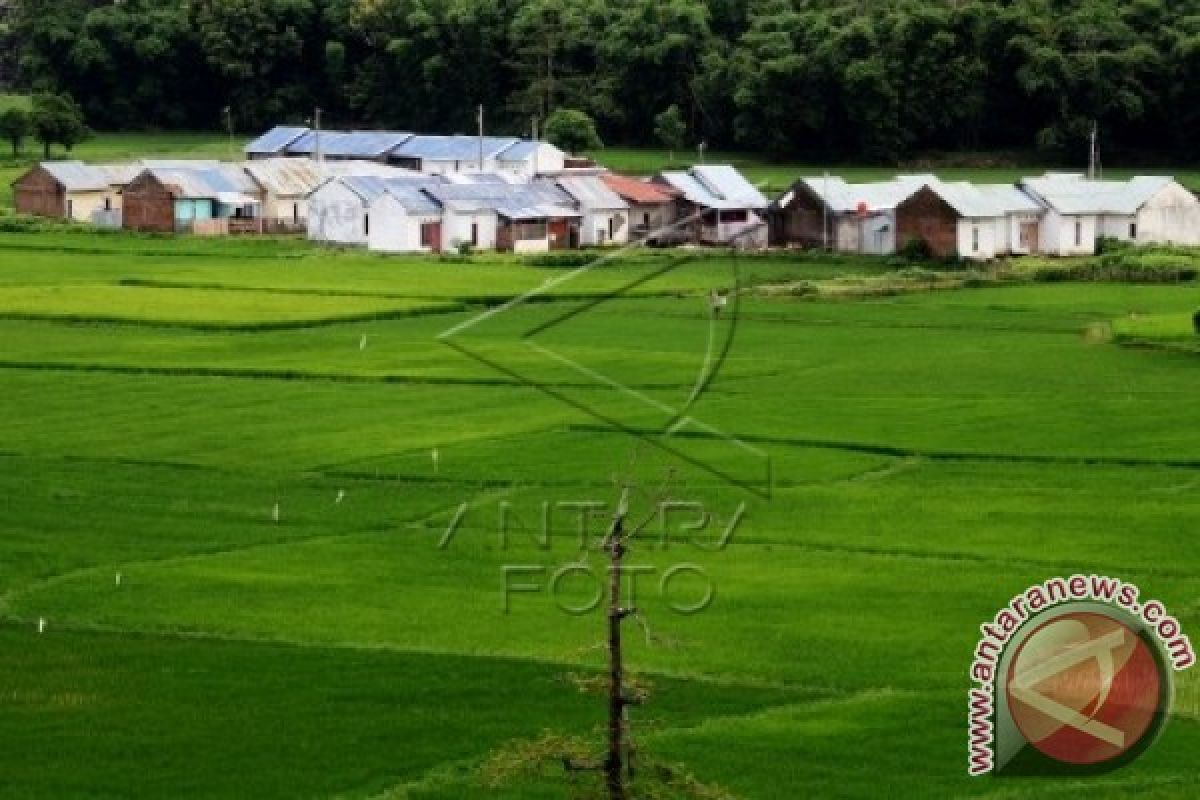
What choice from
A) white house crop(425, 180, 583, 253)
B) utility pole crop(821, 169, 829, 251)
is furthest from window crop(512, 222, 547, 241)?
utility pole crop(821, 169, 829, 251)

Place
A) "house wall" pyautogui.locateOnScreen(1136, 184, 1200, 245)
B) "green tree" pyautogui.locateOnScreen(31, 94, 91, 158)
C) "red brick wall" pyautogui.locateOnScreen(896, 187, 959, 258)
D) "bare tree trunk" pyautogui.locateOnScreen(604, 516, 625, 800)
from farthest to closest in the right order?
1. "green tree" pyautogui.locateOnScreen(31, 94, 91, 158)
2. "house wall" pyautogui.locateOnScreen(1136, 184, 1200, 245)
3. "red brick wall" pyautogui.locateOnScreen(896, 187, 959, 258)
4. "bare tree trunk" pyautogui.locateOnScreen(604, 516, 625, 800)

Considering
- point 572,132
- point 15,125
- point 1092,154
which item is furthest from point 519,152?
point 15,125

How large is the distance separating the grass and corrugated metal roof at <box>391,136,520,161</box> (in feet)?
74.6

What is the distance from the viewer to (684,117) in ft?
241

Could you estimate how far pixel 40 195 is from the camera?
5947 cm

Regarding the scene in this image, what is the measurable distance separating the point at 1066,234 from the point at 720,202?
793 cm

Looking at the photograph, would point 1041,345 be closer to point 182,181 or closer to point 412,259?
point 412,259

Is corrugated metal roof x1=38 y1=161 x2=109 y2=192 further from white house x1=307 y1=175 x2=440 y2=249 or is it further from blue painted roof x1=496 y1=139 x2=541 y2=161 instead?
blue painted roof x1=496 y1=139 x2=541 y2=161

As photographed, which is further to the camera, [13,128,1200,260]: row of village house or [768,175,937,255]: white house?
[768,175,937,255]: white house

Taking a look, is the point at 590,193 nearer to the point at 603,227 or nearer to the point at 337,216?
the point at 603,227

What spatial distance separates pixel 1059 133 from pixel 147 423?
39317mm

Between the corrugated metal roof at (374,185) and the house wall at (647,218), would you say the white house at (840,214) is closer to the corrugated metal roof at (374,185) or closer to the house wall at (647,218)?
the house wall at (647,218)

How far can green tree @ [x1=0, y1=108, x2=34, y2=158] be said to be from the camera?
69750 millimetres

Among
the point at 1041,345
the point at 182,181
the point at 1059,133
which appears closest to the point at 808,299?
the point at 1041,345
